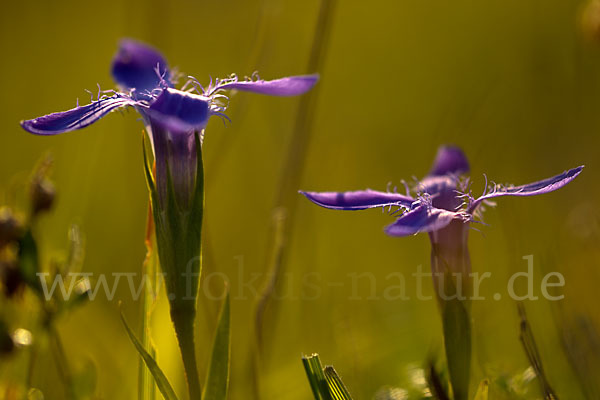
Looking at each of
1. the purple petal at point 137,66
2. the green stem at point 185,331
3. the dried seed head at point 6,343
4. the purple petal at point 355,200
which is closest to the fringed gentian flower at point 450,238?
the purple petal at point 355,200

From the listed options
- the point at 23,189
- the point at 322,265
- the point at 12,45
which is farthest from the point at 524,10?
the point at 23,189

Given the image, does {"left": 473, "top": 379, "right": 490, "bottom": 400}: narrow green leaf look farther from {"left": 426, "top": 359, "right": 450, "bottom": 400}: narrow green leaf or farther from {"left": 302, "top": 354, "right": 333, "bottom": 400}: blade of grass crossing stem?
{"left": 302, "top": 354, "right": 333, "bottom": 400}: blade of grass crossing stem

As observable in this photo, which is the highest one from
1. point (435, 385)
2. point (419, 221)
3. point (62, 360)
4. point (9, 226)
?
point (419, 221)

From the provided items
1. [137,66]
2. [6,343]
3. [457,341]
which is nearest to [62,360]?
[6,343]

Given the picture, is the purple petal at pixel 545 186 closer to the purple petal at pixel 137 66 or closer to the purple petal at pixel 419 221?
the purple petal at pixel 419 221

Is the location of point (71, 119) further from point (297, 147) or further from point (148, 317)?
point (297, 147)

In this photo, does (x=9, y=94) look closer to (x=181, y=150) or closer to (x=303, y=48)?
(x=303, y=48)

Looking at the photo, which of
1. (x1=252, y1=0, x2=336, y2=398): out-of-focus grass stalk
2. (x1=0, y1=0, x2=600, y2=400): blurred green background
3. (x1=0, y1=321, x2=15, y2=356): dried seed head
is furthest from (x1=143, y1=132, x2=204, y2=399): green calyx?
(x1=252, y1=0, x2=336, y2=398): out-of-focus grass stalk
